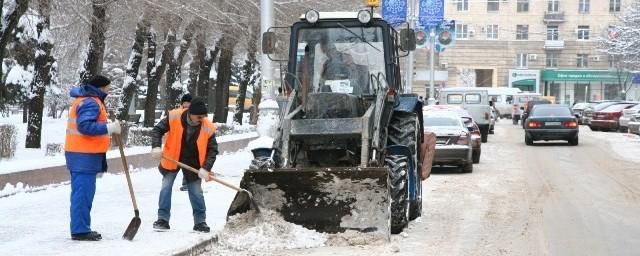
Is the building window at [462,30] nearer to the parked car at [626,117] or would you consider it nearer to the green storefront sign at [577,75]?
the green storefront sign at [577,75]

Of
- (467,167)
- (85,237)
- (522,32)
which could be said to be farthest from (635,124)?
(522,32)

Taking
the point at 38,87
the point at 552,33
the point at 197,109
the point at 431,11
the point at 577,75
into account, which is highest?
the point at 552,33

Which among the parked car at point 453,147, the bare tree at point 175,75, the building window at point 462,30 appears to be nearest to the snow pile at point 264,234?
the parked car at point 453,147

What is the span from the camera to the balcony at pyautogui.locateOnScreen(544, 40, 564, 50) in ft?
285

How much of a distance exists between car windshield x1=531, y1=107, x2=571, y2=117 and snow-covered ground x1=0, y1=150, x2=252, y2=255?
18544 millimetres

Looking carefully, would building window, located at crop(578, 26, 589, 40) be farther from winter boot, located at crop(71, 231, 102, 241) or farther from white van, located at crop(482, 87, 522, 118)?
winter boot, located at crop(71, 231, 102, 241)

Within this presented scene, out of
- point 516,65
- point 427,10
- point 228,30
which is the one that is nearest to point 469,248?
point 228,30

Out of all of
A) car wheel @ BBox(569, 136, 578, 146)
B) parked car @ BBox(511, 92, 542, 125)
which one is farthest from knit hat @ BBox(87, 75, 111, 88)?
parked car @ BBox(511, 92, 542, 125)

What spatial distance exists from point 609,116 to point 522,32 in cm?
4085

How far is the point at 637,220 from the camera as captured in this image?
530 inches

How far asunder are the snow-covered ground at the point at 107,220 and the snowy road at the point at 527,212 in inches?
61.2

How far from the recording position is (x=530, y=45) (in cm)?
8706

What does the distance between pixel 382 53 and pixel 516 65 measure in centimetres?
7628

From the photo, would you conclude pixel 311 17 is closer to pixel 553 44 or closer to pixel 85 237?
pixel 85 237
